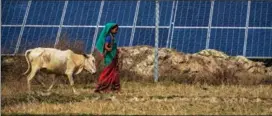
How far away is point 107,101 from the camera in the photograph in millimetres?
10992

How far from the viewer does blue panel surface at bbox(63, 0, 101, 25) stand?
1945cm

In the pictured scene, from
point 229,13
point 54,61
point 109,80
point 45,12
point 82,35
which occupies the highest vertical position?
point 229,13

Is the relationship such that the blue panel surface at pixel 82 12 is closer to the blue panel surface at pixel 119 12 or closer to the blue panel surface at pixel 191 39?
the blue panel surface at pixel 119 12

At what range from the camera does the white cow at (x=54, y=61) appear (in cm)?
1339

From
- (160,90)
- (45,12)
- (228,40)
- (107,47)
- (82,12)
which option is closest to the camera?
(107,47)

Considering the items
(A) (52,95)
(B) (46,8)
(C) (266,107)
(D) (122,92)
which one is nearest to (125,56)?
(B) (46,8)

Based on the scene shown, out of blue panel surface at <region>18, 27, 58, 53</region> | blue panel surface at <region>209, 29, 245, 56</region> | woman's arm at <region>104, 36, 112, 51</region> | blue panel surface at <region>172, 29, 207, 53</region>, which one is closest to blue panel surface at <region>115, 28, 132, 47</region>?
blue panel surface at <region>172, 29, 207, 53</region>

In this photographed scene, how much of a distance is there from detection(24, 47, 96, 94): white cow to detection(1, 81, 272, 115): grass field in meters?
0.34

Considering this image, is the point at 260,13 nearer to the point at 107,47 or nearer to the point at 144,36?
the point at 144,36

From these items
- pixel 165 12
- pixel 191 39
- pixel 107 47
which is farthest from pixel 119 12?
pixel 107 47

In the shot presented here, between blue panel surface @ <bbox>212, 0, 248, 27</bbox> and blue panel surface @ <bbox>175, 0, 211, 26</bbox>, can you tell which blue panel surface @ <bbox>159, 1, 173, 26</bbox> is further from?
blue panel surface @ <bbox>212, 0, 248, 27</bbox>

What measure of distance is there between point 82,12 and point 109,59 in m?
6.99

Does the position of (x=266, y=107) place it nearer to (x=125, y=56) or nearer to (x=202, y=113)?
(x=202, y=113)

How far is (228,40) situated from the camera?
18.4m
